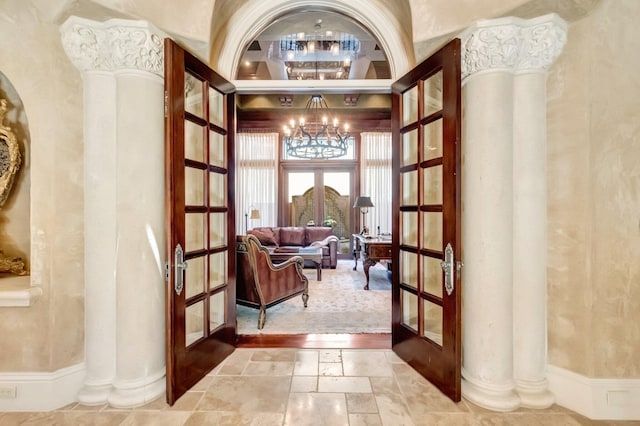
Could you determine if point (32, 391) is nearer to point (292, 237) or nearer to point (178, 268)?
point (178, 268)

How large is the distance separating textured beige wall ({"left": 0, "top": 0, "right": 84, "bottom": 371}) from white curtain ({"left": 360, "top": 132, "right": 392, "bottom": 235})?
7.26 meters

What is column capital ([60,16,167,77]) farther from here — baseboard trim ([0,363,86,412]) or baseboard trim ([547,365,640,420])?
baseboard trim ([547,365,640,420])

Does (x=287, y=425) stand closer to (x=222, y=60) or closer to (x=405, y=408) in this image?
(x=405, y=408)

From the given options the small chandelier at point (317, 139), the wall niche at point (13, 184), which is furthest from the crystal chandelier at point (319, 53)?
the wall niche at point (13, 184)

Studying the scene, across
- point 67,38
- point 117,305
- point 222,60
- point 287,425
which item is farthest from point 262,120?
point 287,425

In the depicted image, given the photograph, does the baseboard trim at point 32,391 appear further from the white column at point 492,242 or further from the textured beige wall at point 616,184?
the textured beige wall at point 616,184

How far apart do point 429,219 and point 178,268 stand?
1.93m

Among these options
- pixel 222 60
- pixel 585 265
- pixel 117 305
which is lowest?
pixel 117 305

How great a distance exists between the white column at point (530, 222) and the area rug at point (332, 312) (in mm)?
1537

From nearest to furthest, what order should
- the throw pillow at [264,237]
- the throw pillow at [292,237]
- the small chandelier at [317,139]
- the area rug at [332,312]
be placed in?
the area rug at [332,312] → the small chandelier at [317,139] → the throw pillow at [264,237] → the throw pillow at [292,237]

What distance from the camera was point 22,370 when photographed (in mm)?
1968

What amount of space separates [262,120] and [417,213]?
707 cm

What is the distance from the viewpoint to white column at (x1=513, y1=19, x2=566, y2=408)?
2047mm

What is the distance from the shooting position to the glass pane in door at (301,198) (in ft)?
28.7
